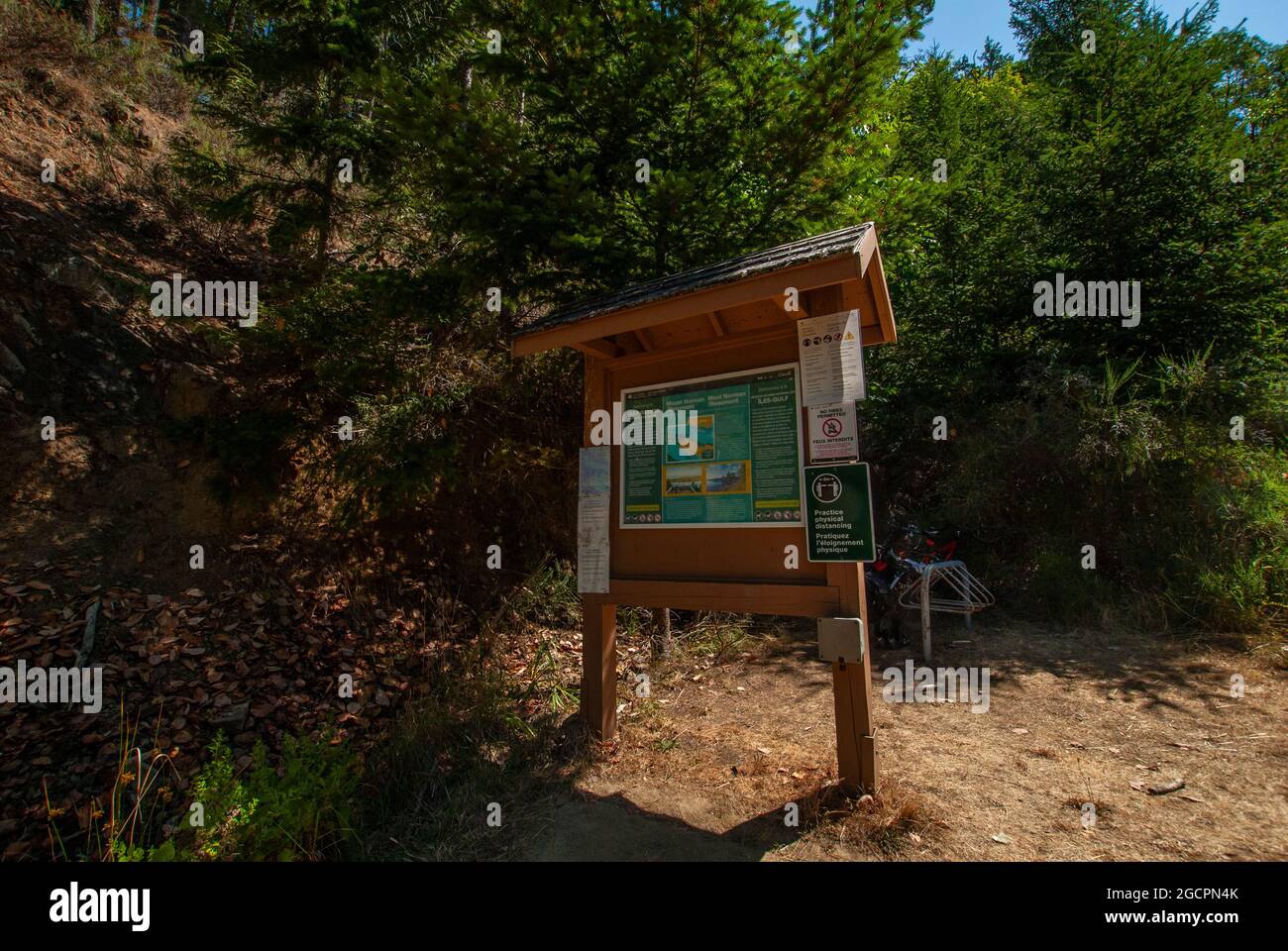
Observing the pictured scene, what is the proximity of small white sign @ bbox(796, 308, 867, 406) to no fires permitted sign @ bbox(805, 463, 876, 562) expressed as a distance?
0.40 m

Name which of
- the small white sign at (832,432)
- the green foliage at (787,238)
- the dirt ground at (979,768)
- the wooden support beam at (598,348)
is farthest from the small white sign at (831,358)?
the dirt ground at (979,768)

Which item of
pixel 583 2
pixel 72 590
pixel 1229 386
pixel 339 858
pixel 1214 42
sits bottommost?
pixel 339 858

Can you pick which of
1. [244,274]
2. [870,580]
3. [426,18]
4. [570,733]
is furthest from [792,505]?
[244,274]

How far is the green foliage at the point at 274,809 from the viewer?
3068 millimetres

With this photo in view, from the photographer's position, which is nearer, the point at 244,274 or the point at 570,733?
the point at 570,733

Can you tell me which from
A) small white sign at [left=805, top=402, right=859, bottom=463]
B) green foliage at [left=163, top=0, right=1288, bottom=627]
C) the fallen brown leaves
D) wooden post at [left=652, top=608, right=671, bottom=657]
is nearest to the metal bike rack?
green foliage at [left=163, top=0, right=1288, bottom=627]

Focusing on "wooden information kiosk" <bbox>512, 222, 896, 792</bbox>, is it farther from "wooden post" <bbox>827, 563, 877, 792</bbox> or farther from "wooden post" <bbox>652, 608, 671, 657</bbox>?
"wooden post" <bbox>652, 608, 671, 657</bbox>

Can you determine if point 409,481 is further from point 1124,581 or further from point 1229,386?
point 1229,386

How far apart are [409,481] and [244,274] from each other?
17.5ft

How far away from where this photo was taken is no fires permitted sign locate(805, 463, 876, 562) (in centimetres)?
337

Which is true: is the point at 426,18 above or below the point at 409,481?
above

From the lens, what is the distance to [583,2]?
16.5 feet

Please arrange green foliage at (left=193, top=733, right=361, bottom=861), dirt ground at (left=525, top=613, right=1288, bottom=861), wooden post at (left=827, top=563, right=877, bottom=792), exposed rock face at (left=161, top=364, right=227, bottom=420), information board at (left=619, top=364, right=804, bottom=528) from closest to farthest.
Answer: green foliage at (left=193, top=733, right=361, bottom=861) < dirt ground at (left=525, top=613, right=1288, bottom=861) < wooden post at (left=827, top=563, right=877, bottom=792) < information board at (left=619, top=364, right=804, bottom=528) < exposed rock face at (left=161, top=364, right=227, bottom=420)

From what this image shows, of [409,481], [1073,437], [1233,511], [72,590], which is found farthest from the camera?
[1073,437]
